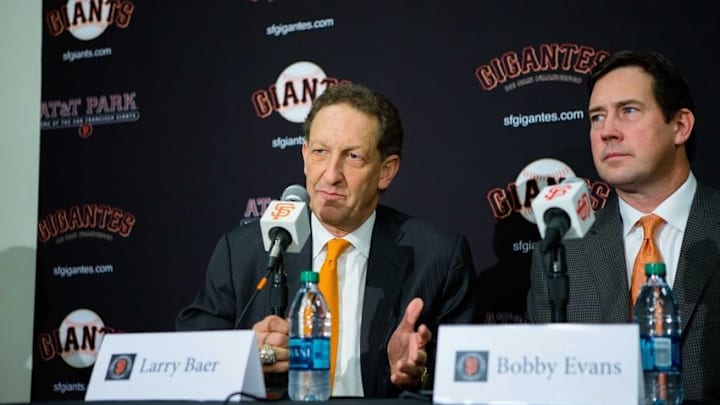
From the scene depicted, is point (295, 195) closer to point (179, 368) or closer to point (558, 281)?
point (179, 368)

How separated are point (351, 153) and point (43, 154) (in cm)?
195

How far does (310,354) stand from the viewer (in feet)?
7.36

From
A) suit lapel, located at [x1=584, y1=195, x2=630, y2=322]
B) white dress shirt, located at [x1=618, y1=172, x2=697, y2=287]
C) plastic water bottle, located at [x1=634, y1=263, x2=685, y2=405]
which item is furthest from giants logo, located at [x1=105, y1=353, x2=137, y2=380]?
white dress shirt, located at [x1=618, y1=172, x2=697, y2=287]

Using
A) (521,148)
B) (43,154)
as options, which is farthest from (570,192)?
(43,154)

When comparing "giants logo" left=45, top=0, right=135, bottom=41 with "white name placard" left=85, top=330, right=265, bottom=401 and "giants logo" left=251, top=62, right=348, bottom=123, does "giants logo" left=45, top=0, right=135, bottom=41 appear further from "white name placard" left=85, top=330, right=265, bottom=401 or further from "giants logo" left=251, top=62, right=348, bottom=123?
"white name placard" left=85, top=330, right=265, bottom=401

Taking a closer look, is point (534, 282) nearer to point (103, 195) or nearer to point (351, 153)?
point (351, 153)

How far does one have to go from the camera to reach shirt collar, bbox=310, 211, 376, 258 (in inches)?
125

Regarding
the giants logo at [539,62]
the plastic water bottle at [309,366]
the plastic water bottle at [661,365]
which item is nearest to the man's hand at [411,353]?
the plastic water bottle at [309,366]

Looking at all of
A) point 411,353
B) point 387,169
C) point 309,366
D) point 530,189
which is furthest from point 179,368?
point 530,189

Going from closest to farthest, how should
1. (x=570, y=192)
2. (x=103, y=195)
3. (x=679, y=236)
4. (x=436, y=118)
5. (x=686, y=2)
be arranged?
(x=570, y=192) < (x=679, y=236) < (x=686, y=2) < (x=436, y=118) < (x=103, y=195)

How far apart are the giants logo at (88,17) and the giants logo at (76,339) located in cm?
132

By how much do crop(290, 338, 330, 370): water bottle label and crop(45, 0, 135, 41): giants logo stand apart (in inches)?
102

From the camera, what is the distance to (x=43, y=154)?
175 inches

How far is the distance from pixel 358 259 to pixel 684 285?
105cm
